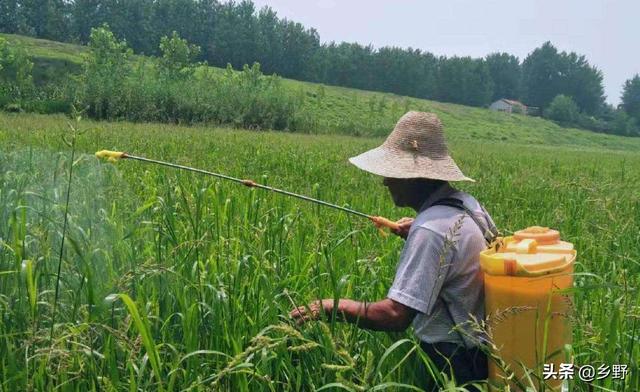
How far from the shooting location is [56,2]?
257ft

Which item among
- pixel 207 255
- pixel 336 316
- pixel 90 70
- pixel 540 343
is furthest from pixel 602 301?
pixel 90 70

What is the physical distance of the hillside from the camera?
39.7m

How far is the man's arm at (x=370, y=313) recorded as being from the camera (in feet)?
6.75

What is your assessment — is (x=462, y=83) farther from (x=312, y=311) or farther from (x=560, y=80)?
(x=312, y=311)

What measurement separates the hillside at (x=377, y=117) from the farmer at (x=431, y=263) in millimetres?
31563

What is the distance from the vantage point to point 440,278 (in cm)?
199

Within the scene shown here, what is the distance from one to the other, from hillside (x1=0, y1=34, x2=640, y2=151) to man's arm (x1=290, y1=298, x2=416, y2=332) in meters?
31.8

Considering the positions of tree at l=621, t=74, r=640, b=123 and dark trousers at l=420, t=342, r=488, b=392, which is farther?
tree at l=621, t=74, r=640, b=123

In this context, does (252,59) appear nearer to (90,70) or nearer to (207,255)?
(90,70)

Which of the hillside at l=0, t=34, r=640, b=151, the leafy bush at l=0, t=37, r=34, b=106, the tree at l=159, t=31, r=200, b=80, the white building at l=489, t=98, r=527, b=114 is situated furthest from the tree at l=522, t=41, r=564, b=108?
the leafy bush at l=0, t=37, r=34, b=106

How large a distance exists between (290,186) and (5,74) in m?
33.5

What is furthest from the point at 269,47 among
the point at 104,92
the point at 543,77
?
the point at 104,92

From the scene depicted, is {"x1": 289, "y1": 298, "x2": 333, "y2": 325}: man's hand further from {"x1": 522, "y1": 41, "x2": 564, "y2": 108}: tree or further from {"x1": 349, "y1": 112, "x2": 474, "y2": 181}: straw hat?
{"x1": 522, "y1": 41, "x2": 564, "y2": 108}: tree

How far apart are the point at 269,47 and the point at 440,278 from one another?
294 feet
